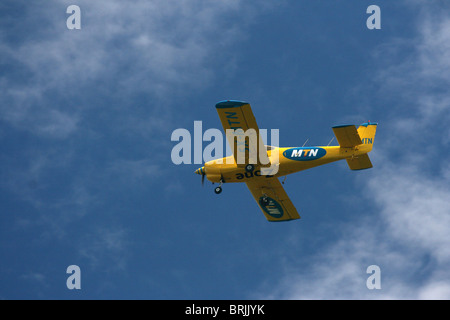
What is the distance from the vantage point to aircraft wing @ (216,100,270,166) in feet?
113

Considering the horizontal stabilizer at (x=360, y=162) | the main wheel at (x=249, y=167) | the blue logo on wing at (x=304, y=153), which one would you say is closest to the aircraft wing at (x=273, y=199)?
the main wheel at (x=249, y=167)

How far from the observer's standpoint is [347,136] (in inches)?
1407

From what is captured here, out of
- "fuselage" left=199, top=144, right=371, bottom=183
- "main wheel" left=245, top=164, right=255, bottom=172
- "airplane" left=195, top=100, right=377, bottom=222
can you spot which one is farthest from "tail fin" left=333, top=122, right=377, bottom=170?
"main wheel" left=245, top=164, right=255, bottom=172

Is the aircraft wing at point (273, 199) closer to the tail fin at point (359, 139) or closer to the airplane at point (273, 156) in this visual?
the airplane at point (273, 156)

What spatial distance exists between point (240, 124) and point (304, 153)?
4.15 meters

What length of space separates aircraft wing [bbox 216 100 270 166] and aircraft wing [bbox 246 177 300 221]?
2909 mm

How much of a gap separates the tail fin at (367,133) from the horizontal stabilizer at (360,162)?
0.48 metres

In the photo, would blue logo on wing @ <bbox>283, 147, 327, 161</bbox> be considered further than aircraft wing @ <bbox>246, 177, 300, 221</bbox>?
No

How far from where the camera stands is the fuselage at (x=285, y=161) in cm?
3644

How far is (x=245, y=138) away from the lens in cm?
3553

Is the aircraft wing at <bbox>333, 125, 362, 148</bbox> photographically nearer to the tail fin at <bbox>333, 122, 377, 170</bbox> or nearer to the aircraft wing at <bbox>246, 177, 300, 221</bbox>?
the tail fin at <bbox>333, 122, 377, 170</bbox>
